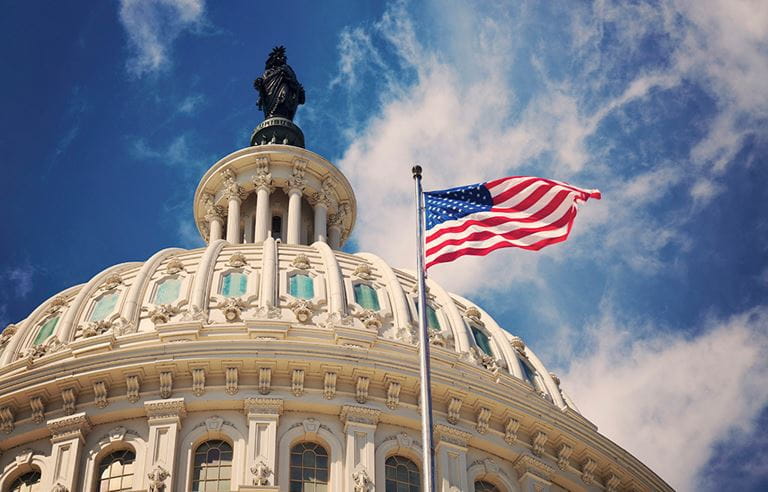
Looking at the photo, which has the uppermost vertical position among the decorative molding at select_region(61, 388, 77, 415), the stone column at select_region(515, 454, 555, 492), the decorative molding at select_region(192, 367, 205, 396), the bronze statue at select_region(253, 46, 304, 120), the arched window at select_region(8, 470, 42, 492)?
the bronze statue at select_region(253, 46, 304, 120)

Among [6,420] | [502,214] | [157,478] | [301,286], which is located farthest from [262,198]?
[502,214]

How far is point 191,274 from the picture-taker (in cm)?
5844

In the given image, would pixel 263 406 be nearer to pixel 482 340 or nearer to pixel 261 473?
pixel 261 473

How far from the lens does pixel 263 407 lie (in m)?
49.9

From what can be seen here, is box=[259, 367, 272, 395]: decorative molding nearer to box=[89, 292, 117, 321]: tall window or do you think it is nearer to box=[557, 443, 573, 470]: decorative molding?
box=[89, 292, 117, 321]: tall window

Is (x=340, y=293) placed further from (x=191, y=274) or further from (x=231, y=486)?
(x=231, y=486)

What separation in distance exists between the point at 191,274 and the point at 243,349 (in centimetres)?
840

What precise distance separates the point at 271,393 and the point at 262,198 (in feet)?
70.5

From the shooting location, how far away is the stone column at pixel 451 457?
163 ft

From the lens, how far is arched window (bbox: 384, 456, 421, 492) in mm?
49469

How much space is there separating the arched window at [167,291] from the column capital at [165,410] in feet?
23.8

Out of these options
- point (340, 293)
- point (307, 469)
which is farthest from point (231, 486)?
point (340, 293)

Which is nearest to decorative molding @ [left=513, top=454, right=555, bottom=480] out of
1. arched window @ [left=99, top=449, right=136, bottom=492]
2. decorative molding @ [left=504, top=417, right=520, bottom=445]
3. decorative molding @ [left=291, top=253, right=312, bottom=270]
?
decorative molding @ [left=504, top=417, right=520, bottom=445]

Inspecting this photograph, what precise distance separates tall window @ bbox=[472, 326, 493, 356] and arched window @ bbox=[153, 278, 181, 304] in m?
11.5
